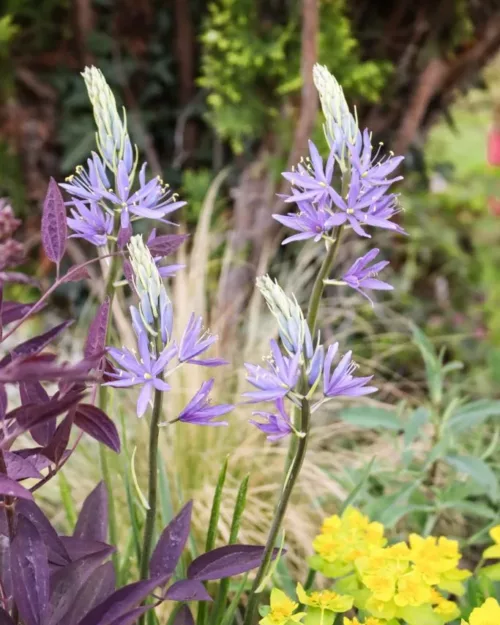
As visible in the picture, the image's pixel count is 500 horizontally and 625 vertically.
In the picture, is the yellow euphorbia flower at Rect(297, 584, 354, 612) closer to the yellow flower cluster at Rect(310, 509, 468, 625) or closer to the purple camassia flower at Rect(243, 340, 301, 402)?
the yellow flower cluster at Rect(310, 509, 468, 625)

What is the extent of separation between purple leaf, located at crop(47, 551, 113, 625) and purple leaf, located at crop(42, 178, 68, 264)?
1.00 ft

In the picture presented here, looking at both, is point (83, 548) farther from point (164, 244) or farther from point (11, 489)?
point (164, 244)

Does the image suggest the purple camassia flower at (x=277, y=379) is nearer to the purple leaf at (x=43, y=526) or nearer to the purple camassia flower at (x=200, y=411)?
the purple camassia flower at (x=200, y=411)

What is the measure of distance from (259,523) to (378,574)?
62 centimetres

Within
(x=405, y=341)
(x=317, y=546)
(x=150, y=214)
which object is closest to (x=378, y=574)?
(x=317, y=546)

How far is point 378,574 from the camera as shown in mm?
911

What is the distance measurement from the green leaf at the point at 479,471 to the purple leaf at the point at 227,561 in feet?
1.69

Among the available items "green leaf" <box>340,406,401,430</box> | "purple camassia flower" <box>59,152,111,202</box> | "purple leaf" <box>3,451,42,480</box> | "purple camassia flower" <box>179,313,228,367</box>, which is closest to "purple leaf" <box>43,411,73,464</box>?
"purple leaf" <box>3,451,42,480</box>

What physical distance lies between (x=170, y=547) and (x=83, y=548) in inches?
3.6

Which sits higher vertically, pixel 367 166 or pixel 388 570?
pixel 367 166

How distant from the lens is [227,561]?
2.65ft

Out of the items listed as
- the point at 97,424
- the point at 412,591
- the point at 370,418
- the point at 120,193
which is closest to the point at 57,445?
the point at 97,424

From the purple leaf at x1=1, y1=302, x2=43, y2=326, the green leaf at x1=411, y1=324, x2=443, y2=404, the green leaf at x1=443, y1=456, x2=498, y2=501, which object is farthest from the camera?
the green leaf at x1=411, y1=324, x2=443, y2=404

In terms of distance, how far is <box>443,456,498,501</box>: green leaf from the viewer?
3.95ft
